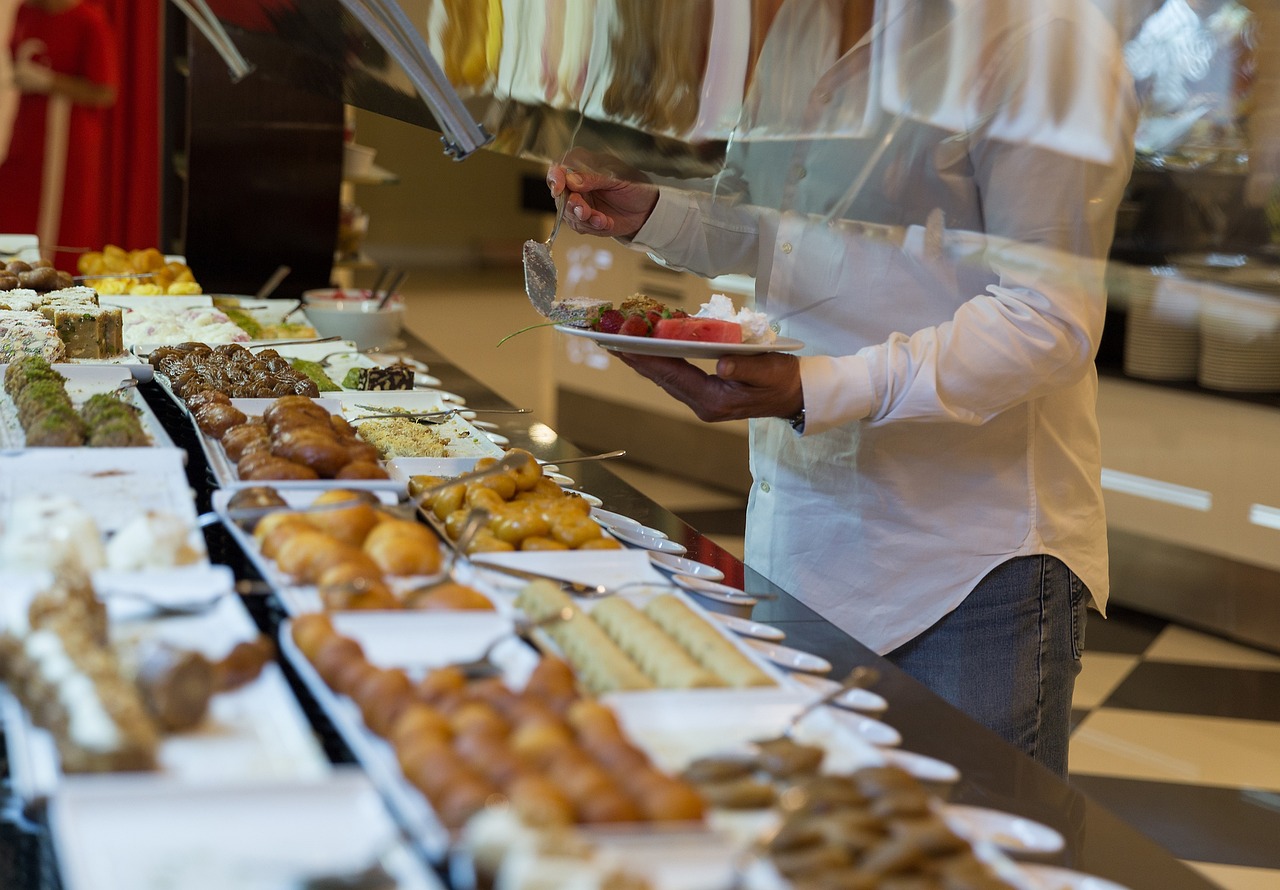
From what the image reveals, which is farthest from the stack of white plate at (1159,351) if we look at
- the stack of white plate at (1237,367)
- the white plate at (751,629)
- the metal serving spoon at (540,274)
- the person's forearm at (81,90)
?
the person's forearm at (81,90)

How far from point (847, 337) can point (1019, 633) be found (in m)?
0.45

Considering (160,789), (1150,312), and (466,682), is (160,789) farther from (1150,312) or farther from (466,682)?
(1150,312)

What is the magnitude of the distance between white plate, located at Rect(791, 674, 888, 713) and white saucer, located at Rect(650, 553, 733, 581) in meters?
0.31

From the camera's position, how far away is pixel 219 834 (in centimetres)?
82

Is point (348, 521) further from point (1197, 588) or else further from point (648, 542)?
point (1197, 588)

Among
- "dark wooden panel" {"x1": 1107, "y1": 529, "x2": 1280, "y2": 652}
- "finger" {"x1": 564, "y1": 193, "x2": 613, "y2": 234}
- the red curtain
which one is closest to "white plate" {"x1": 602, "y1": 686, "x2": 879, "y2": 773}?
"finger" {"x1": 564, "y1": 193, "x2": 613, "y2": 234}

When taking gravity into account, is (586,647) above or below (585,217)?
below

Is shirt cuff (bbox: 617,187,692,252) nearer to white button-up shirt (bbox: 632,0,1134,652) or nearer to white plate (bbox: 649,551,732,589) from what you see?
white button-up shirt (bbox: 632,0,1134,652)

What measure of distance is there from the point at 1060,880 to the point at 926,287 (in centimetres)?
99

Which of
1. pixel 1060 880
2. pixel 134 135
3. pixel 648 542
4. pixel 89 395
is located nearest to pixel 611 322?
pixel 648 542

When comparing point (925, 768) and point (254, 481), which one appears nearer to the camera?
point (925, 768)

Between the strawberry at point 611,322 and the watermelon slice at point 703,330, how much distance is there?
0.05m

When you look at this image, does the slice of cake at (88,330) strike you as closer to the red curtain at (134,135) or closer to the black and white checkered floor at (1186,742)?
the black and white checkered floor at (1186,742)

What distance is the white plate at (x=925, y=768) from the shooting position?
3.55 feet
